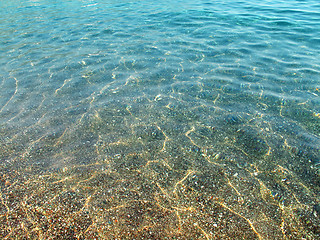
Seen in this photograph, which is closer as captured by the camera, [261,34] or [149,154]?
[149,154]

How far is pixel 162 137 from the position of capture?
454cm

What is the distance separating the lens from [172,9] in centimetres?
1452

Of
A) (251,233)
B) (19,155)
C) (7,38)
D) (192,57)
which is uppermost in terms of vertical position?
(7,38)

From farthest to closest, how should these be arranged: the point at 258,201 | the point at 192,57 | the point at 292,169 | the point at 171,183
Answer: the point at 192,57, the point at 292,169, the point at 171,183, the point at 258,201

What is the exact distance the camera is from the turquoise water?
3.05 metres

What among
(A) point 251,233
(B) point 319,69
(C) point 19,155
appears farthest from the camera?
(B) point 319,69

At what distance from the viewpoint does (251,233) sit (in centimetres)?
288

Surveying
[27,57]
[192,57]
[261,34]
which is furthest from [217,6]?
[27,57]

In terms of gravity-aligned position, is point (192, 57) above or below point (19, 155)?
above

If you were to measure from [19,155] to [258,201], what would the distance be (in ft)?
15.2

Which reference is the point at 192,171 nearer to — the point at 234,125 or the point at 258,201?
the point at 258,201

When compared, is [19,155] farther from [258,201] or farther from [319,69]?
[319,69]

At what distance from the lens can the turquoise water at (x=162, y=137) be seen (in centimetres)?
305

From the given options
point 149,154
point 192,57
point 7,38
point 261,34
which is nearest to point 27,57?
point 7,38
